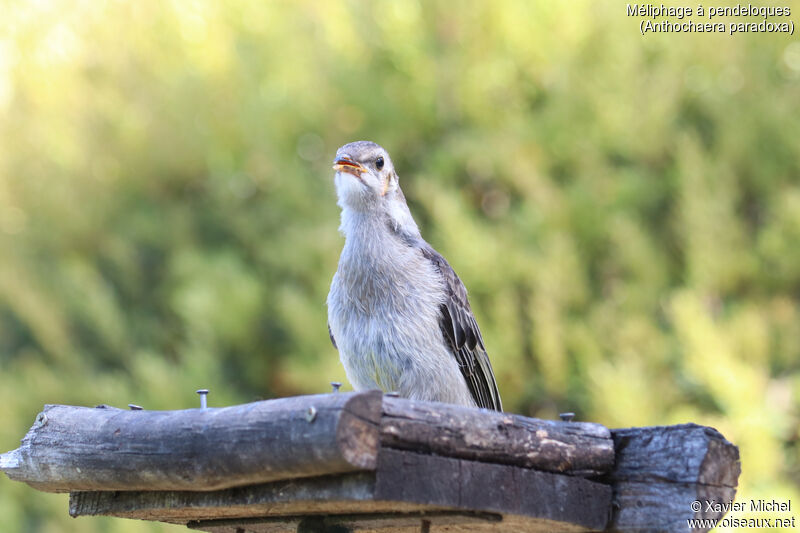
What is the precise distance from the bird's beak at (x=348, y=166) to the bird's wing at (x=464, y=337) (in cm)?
50

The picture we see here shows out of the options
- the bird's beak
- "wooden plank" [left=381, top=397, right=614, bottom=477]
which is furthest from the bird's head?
"wooden plank" [left=381, top=397, right=614, bottom=477]

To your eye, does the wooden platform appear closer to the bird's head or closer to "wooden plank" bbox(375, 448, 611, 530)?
"wooden plank" bbox(375, 448, 611, 530)

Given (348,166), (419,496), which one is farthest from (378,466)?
(348,166)

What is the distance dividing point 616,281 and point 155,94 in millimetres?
4960

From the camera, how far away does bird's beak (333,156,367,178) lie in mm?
4797

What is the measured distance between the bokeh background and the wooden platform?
3348mm

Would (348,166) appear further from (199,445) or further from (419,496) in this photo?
(419,496)

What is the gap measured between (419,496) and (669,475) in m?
0.88

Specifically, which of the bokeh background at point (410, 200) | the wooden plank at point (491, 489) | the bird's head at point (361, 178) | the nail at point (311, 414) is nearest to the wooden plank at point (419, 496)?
the wooden plank at point (491, 489)

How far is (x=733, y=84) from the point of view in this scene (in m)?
8.13

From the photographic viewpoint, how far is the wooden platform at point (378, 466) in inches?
113

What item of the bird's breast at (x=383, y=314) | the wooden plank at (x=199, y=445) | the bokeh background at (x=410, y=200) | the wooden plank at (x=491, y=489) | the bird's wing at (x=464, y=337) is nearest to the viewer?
the wooden plank at (x=199, y=445)

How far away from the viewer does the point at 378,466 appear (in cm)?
287

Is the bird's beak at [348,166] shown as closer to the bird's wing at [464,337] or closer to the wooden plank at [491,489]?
the bird's wing at [464,337]
